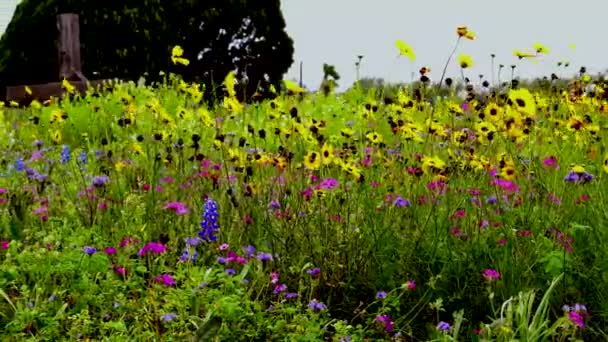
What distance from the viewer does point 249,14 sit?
441 inches

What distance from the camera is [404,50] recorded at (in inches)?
142

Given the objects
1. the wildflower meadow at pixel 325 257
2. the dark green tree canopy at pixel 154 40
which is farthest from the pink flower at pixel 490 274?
the dark green tree canopy at pixel 154 40

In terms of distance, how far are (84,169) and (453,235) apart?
10.2ft

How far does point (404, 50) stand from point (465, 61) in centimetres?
26

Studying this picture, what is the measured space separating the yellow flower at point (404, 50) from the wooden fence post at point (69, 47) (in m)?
7.53

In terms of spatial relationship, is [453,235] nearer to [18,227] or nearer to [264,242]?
[264,242]

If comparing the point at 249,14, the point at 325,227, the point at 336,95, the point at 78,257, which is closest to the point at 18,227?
the point at 78,257

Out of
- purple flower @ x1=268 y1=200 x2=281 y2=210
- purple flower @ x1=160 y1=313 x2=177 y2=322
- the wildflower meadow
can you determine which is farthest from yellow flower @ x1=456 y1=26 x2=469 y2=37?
purple flower @ x1=160 y1=313 x2=177 y2=322

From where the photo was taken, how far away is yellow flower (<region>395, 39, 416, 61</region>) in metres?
3.59

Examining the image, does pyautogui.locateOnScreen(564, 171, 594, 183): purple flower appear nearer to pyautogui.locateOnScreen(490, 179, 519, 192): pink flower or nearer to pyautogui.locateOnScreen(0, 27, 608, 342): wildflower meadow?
pyautogui.locateOnScreen(0, 27, 608, 342): wildflower meadow

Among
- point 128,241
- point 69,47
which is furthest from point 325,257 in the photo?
point 69,47

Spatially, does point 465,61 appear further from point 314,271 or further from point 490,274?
point 314,271

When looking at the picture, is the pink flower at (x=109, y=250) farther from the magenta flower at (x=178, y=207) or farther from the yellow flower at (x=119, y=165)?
the yellow flower at (x=119, y=165)

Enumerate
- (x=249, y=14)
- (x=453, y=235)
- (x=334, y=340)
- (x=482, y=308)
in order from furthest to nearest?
(x=249, y=14) → (x=453, y=235) → (x=482, y=308) → (x=334, y=340)
